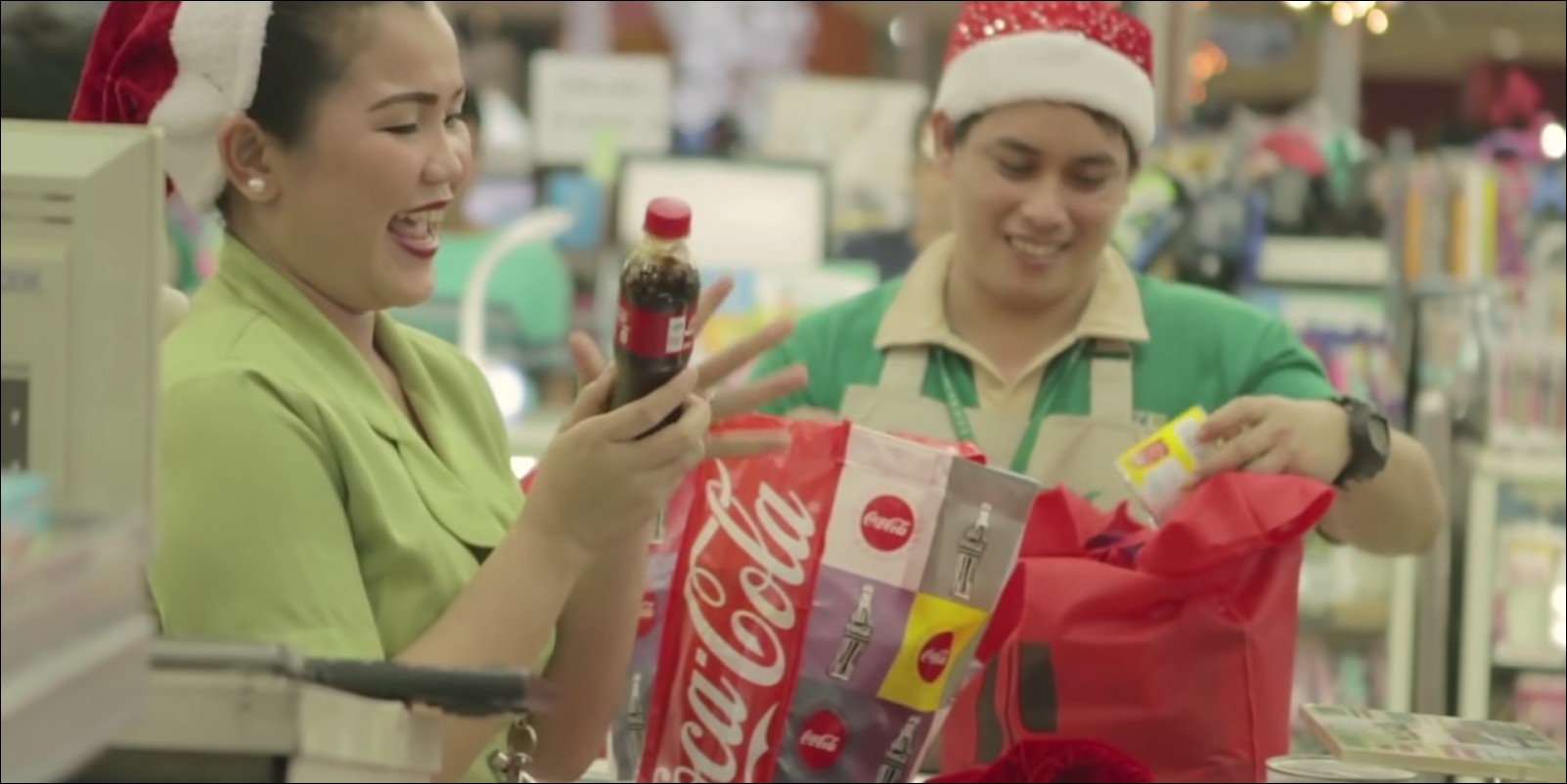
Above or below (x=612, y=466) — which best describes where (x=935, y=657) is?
below

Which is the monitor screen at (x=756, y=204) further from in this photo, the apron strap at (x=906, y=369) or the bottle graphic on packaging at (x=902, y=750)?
the bottle graphic on packaging at (x=902, y=750)

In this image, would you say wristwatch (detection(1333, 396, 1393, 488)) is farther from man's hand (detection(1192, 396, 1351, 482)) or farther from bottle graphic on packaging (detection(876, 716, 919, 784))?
bottle graphic on packaging (detection(876, 716, 919, 784))

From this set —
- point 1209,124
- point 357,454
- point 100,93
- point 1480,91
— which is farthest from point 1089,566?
point 1480,91

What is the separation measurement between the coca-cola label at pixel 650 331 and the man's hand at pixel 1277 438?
99cm

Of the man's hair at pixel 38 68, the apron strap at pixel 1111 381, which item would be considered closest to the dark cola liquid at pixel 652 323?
the man's hair at pixel 38 68

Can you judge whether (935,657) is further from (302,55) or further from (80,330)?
(80,330)

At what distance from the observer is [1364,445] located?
9.11 feet

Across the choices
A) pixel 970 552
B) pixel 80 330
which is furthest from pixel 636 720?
Result: pixel 80 330

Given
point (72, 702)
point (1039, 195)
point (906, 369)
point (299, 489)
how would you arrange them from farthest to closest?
point (906, 369) < point (1039, 195) < point (299, 489) < point (72, 702)

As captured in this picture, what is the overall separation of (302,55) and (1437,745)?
4.47 ft

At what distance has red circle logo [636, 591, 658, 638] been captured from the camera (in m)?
2.53

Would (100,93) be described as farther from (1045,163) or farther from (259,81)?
(1045,163)

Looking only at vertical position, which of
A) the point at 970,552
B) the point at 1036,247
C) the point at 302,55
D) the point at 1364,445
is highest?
the point at 302,55

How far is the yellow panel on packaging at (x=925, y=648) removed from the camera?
96.6 inches
